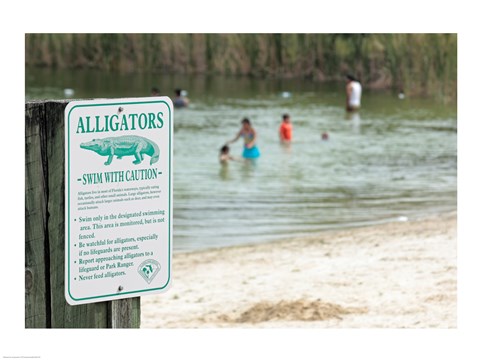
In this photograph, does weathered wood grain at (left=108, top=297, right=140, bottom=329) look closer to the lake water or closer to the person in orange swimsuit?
the lake water

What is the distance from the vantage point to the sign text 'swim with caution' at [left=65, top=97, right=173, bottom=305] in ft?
12.0

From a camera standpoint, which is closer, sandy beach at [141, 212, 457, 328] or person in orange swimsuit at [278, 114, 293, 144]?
A: sandy beach at [141, 212, 457, 328]

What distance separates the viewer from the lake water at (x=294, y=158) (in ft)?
50.2

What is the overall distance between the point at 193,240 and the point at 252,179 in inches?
187

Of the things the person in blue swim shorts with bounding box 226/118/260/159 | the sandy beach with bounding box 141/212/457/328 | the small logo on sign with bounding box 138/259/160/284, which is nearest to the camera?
the small logo on sign with bounding box 138/259/160/284

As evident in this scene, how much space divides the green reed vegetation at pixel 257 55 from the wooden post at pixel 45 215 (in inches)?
963

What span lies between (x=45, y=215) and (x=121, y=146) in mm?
355

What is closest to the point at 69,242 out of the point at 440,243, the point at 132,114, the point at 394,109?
the point at 132,114

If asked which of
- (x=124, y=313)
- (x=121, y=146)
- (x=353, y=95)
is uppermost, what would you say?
(x=353, y=95)

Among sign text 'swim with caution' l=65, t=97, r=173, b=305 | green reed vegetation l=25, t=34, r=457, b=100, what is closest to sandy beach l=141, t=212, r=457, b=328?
sign text 'swim with caution' l=65, t=97, r=173, b=305

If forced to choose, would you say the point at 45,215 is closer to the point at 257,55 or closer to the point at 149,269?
the point at 149,269

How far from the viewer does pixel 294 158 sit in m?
20.6

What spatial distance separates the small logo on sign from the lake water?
949 cm

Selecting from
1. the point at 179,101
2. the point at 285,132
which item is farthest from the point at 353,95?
the point at 285,132
